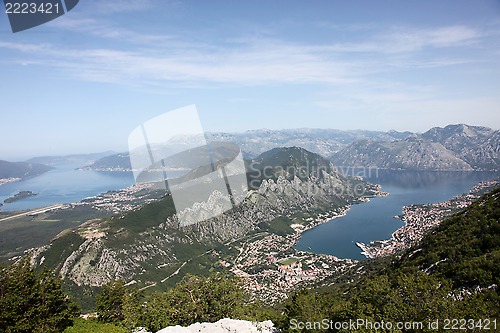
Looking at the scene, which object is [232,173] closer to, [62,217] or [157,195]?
[157,195]

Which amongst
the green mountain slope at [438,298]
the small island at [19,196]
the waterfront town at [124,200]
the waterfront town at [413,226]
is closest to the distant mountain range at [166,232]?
the waterfront town at [413,226]

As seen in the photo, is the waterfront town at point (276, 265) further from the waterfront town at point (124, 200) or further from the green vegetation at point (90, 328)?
the waterfront town at point (124, 200)

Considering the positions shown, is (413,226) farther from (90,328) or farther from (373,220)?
(90,328)

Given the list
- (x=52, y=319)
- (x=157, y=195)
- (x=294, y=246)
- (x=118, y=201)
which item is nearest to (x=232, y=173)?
(x=294, y=246)

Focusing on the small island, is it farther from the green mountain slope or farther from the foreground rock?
the green mountain slope

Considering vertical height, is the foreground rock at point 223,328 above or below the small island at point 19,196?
above

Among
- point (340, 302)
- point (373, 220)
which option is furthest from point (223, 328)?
point (373, 220)
